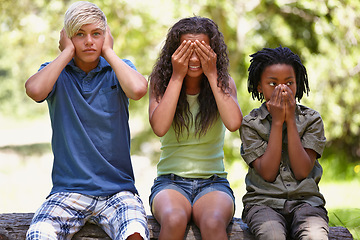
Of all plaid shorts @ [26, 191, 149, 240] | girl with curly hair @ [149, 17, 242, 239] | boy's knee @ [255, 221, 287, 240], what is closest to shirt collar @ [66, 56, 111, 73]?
girl with curly hair @ [149, 17, 242, 239]

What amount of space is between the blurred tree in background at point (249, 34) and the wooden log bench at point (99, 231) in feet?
11.2

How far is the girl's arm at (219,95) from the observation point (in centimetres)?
272

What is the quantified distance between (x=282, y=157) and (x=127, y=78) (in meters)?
0.97

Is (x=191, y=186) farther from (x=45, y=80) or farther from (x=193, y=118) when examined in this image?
(x=45, y=80)

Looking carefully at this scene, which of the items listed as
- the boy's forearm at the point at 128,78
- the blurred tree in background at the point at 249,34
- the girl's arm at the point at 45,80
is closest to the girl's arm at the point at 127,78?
the boy's forearm at the point at 128,78

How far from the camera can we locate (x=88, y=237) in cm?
262

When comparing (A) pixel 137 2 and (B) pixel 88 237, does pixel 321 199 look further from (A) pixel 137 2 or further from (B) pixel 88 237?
(A) pixel 137 2

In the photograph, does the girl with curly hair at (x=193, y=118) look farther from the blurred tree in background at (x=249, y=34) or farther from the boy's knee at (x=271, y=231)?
the blurred tree in background at (x=249, y=34)

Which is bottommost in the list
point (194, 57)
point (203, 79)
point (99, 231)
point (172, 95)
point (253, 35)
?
point (99, 231)

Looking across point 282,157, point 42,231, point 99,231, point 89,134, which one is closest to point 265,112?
point 282,157

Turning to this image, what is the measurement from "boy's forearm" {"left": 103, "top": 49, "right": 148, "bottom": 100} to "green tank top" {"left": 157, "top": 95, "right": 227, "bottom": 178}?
0.36 m

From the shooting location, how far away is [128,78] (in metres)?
2.71

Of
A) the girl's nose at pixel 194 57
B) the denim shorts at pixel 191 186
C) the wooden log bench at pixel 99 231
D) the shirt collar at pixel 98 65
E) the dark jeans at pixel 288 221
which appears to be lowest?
the wooden log bench at pixel 99 231

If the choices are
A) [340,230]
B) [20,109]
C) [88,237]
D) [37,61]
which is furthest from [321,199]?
[20,109]
